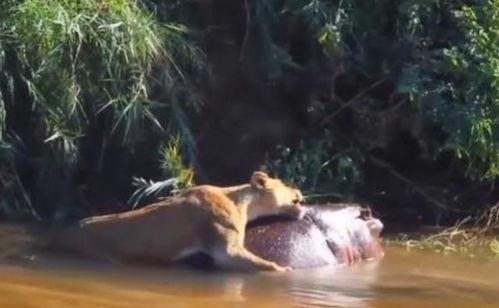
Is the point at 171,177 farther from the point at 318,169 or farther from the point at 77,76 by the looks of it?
the point at 318,169

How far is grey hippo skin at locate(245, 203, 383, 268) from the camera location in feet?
30.7

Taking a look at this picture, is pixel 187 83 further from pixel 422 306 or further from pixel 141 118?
pixel 422 306

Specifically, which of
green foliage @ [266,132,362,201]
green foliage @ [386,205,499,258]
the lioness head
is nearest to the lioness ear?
the lioness head

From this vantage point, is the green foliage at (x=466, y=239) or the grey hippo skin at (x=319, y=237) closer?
the grey hippo skin at (x=319, y=237)

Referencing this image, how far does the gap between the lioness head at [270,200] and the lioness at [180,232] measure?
0.42 ft

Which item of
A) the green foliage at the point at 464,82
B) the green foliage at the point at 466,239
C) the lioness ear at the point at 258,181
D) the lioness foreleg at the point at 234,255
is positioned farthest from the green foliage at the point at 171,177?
the green foliage at the point at 464,82

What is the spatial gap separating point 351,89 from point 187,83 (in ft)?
4.73

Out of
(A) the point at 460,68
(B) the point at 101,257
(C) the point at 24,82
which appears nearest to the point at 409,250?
(A) the point at 460,68

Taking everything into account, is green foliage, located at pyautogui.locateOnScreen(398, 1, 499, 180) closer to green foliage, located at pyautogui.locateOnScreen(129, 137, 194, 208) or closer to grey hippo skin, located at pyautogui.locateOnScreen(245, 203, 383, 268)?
grey hippo skin, located at pyautogui.locateOnScreen(245, 203, 383, 268)

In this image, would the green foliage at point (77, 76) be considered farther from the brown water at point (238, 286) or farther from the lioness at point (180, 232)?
the brown water at point (238, 286)

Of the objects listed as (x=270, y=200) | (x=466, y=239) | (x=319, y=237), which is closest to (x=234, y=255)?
(x=319, y=237)

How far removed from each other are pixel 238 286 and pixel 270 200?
119 cm

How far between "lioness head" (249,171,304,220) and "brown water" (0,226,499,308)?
60 centimetres

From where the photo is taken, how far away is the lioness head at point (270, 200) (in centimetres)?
973
